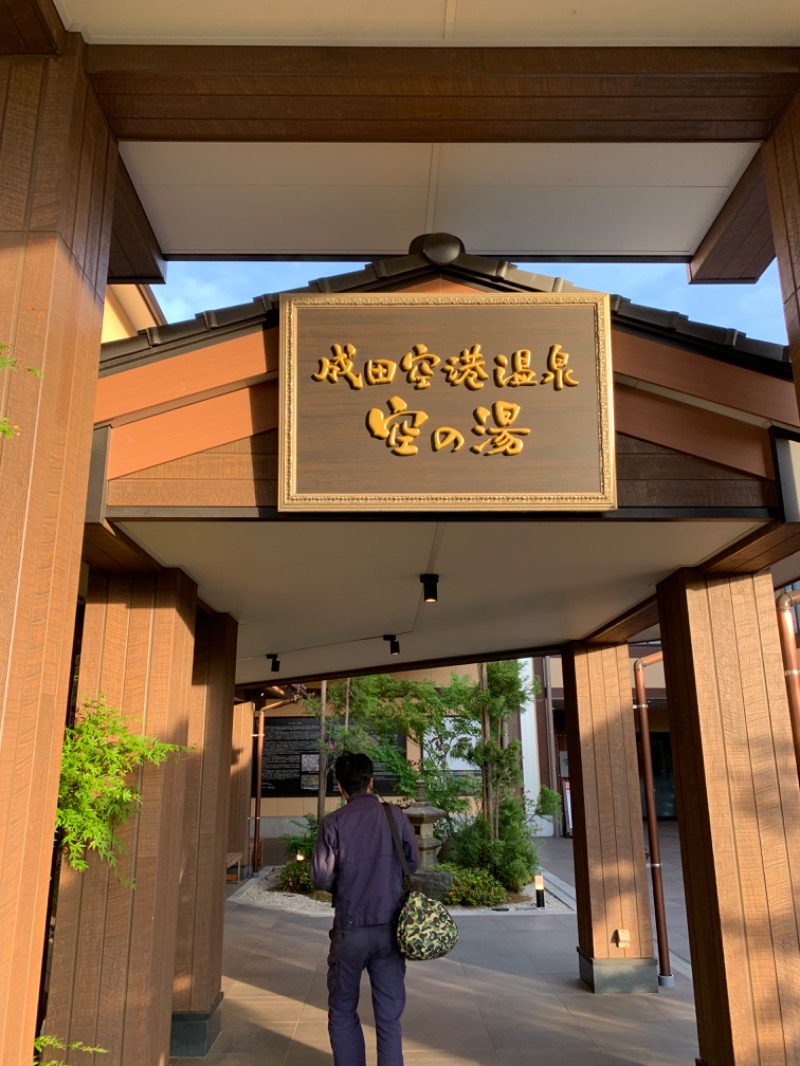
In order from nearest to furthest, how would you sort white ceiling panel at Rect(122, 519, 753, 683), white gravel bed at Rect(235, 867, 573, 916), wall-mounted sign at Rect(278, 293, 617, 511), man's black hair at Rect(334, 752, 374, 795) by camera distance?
wall-mounted sign at Rect(278, 293, 617, 511)
white ceiling panel at Rect(122, 519, 753, 683)
man's black hair at Rect(334, 752, 374, 795)
white gravel bed at Rect(235, 867, 573, 916)

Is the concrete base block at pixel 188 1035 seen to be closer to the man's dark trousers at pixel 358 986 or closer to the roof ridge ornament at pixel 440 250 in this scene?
the man's dark trousers at pixel 358 986

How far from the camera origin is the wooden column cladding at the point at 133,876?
3.64m

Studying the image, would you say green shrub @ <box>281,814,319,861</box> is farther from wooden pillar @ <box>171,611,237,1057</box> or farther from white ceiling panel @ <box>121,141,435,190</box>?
white ceiling panel @ <box>121,141,435,190</box>

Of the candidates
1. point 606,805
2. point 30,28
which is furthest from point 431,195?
point 606,805

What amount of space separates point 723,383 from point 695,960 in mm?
2929

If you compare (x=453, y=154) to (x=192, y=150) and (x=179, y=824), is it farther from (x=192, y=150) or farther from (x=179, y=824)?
(x=179, y=824)

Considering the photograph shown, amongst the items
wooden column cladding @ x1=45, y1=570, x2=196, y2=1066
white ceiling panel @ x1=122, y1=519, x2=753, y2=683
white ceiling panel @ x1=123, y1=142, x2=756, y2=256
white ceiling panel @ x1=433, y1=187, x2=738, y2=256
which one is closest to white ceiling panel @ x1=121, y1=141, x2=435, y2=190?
white ceiling panel @ x1=123, y1=142, x2=756, y2=256

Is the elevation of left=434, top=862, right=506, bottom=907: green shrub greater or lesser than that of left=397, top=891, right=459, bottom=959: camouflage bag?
lesser

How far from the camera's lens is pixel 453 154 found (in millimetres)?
3916

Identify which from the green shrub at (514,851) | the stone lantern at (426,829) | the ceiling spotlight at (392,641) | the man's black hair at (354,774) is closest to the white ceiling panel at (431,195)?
the man's black hair at (354,774)

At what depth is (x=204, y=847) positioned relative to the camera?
521 cm

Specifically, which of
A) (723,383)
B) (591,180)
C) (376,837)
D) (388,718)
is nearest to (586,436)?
(723,383)

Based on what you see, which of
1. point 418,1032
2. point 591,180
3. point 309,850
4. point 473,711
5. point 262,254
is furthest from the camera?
point 473,711

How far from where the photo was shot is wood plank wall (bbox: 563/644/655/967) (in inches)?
239
